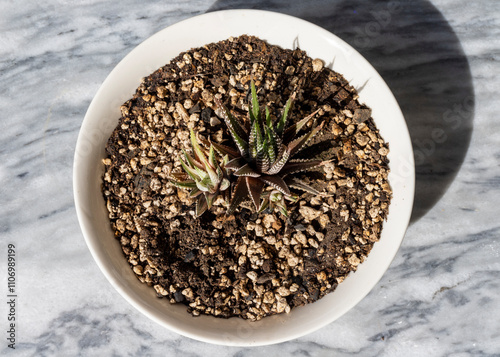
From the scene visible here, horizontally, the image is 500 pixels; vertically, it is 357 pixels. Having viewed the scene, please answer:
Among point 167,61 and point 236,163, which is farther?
point 167,61

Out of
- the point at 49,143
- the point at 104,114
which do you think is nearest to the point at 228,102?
the point at 104,114

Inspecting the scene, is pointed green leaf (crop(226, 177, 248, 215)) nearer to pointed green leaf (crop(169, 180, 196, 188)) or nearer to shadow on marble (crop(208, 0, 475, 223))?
pointed green leaf (crop(169, 180, 196, 188))

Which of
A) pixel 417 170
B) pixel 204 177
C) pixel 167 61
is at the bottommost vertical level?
pixel 417 170

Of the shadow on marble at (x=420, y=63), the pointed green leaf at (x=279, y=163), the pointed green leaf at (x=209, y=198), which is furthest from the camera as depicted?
the shadow on marble at (x=420, y=63)

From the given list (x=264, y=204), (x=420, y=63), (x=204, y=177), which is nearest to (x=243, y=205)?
(x=264, y=204)

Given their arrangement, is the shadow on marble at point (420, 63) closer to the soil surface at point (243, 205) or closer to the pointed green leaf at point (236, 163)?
the soil surface at point (243, 205)

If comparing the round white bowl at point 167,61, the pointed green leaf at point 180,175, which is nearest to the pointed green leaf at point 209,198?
the pointed green leaf at point 180,175

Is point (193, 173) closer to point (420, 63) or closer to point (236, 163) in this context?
point (236, 163)

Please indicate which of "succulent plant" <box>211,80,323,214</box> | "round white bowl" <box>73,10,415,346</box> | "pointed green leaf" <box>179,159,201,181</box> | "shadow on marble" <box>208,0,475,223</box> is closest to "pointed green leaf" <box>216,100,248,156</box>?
"succulent plant" <box>211,80,323,214</box>
